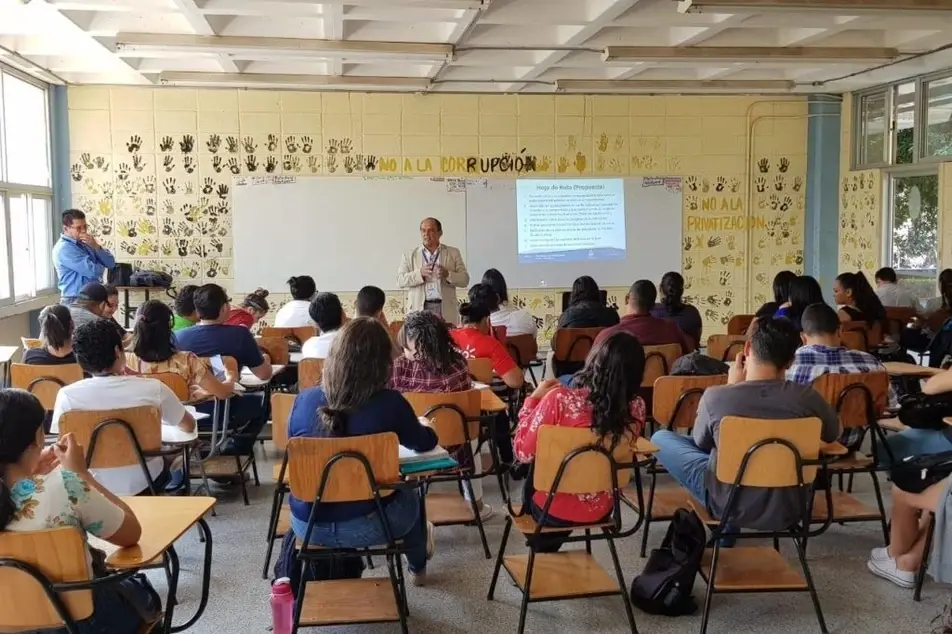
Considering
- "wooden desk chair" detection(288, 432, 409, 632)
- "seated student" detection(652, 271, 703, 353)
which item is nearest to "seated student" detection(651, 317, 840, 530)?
"wooden desk chair" detection(288, 432, 409, 632)

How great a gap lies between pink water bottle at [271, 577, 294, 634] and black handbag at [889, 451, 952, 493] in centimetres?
231

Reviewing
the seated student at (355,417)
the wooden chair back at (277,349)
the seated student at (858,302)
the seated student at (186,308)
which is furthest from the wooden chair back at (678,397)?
the seated student at (186,308)

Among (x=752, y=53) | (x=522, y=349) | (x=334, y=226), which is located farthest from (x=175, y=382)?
(x=752, y=53)

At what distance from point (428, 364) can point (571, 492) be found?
112cm

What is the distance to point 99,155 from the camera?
27.1ft

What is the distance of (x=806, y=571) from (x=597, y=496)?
0.78 metres

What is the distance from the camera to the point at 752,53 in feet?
22.5

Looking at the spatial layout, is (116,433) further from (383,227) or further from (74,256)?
(383,227)

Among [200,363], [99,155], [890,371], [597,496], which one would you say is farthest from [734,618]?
[99,155]

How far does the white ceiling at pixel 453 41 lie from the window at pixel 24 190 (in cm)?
40

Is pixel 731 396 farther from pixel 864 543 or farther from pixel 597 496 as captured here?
pixel 864 543

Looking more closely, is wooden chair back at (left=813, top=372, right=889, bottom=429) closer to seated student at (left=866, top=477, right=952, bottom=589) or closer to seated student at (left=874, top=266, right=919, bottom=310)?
seated student at (left=866, top=477, right=952, bottom=589)

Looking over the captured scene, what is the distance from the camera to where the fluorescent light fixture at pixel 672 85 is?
8297 millimetres

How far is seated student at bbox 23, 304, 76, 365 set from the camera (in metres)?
4.18
